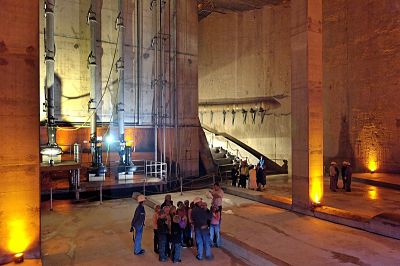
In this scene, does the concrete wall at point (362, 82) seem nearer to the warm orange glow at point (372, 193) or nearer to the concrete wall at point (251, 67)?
the concrete wall at point (251, 67)

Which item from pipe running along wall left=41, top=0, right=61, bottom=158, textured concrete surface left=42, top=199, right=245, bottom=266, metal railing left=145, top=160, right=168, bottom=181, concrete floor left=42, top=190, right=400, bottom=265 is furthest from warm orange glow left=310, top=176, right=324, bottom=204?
pipe running along wall left=41, top=0, right=61, bottom=158

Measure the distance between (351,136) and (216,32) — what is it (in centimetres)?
1328

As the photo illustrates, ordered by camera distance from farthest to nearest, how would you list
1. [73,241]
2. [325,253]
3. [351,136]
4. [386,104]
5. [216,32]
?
[216,32]
[351,136]
[386,104]
[73,241]
[325,253]

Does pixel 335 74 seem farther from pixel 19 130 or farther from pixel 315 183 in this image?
pixel 19 130

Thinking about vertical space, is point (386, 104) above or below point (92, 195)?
above

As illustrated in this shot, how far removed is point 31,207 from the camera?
7.04 metres

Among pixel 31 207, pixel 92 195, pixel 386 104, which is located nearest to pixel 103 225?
pixel 31 207

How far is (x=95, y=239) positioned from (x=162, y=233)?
2.64 metres

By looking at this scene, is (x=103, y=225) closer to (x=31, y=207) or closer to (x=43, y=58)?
(x=31, y=207)

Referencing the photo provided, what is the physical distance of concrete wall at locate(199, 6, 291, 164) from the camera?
22016 mm

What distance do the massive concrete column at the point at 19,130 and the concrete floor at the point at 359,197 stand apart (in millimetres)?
9155

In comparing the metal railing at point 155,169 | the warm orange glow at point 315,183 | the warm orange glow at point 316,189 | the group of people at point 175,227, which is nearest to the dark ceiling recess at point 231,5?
the metal railing at point 155,169

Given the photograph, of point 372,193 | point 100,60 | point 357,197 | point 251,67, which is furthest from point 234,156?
point 100,60

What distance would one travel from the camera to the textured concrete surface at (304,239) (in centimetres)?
720
